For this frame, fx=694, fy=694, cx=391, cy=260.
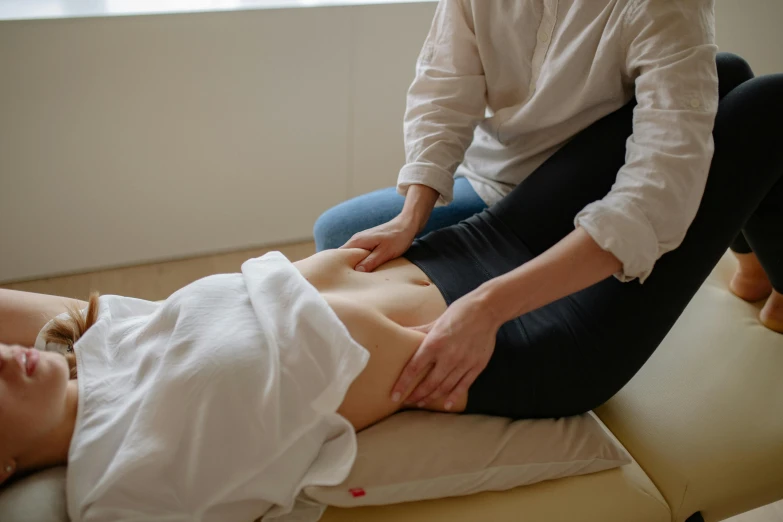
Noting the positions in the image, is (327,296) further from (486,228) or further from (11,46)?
(11,46)

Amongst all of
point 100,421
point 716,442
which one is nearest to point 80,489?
point 100,421

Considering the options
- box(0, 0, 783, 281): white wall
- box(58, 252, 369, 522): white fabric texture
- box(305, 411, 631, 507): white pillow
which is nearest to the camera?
box(58, 252, 369, 522): white fabric texture

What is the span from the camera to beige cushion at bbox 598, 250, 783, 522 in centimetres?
115

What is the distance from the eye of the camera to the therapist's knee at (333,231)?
1.50 m

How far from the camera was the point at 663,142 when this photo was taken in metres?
1.10

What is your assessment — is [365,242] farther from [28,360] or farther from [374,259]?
[28,360]

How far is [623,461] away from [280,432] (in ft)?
1.86

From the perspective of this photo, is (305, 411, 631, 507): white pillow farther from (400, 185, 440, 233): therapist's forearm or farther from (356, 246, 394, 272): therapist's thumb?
(400, 185, 440, 233): therapist's forearm

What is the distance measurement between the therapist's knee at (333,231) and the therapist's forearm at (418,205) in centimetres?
17

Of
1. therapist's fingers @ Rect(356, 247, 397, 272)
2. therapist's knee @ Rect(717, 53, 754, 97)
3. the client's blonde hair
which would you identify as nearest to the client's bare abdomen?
therapist's fingers @ Rect(356, 247, 397, 272)

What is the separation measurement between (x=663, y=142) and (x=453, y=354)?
47 centimetres

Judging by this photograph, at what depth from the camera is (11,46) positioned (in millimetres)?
1770

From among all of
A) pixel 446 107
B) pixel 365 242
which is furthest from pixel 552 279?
pixel 446 107

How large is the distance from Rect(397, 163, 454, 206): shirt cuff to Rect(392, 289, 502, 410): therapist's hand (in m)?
0.37
